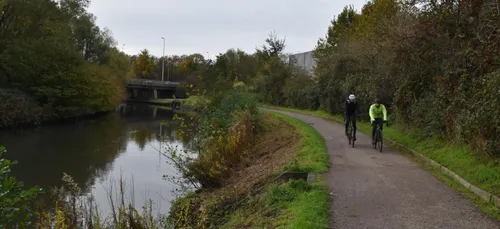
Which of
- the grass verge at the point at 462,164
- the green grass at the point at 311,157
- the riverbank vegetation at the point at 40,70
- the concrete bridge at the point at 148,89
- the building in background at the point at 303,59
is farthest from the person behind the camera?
the concrete bridge at the point at 148,89

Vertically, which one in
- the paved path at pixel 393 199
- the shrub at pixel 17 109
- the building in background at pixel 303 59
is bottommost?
the shrub at pixel 17 109

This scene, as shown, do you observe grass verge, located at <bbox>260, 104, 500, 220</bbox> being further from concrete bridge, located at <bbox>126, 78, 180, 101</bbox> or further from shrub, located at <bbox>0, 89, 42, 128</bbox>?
concrete bridge, located at <bbox>126, 78, 180, 101</bbox>

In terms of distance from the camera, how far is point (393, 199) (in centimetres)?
820

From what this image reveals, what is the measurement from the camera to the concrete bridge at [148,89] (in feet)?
269

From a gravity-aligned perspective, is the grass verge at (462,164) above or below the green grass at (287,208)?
above

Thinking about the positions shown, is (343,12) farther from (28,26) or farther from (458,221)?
(458,221)

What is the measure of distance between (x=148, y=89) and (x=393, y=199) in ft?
282

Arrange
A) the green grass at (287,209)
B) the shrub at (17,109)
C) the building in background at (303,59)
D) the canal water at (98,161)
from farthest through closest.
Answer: the building in background at (303,59), the shrub at (17,109), the canal water at (98,161), the green grass at (287,209)

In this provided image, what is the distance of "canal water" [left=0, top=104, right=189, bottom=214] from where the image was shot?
1412 centimetres

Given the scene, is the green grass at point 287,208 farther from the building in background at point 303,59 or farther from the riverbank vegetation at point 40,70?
the building in background at point 303,59

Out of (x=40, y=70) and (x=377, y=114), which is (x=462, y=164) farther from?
(x=40, y=70)

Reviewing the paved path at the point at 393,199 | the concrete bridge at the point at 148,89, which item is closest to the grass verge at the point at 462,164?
the paved path at the point at 393,199

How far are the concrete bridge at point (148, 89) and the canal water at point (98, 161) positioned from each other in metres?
49.1

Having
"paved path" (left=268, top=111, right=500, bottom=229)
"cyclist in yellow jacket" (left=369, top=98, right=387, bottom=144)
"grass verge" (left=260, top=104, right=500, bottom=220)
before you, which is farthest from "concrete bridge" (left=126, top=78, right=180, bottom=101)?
"paved path" (left=268, top=111, right=500, bottom=229)
